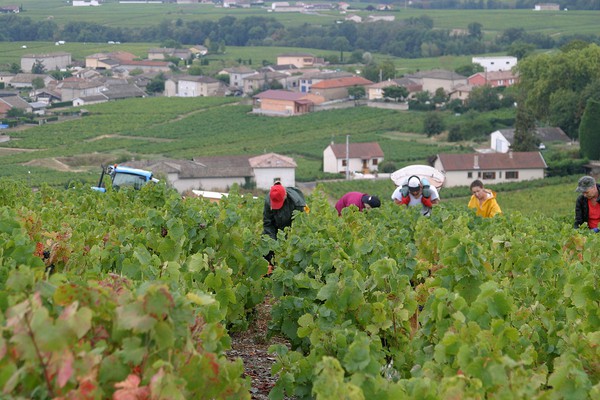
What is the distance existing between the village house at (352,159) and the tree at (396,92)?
81.5 ft

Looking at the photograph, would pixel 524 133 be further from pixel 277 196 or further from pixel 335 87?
pixel 277 196

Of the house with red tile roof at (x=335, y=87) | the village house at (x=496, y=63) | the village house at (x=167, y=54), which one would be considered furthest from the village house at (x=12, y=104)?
the village house at (x=496, y=63)

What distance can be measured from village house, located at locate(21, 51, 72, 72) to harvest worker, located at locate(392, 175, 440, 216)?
107789mm

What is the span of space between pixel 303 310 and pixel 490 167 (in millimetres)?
51315

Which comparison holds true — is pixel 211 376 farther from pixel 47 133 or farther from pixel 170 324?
pixel 47 133

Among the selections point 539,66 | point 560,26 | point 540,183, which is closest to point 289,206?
point 540,183

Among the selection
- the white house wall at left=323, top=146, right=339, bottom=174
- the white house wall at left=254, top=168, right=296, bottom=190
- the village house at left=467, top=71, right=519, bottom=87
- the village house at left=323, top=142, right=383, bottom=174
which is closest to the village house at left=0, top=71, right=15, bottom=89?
the village house at left=467, top=71, right=519, bottom=87

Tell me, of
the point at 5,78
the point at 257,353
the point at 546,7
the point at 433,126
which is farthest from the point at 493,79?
the point at 257,353

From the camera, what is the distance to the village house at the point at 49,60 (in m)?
118

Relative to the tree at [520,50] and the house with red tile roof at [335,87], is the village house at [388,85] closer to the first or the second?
the house with red tile roof at [335,87]

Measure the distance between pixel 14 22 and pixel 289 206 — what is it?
139 metres

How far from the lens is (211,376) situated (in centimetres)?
423

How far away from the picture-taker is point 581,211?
12195 millimetres

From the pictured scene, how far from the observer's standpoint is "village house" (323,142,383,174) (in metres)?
61.9
